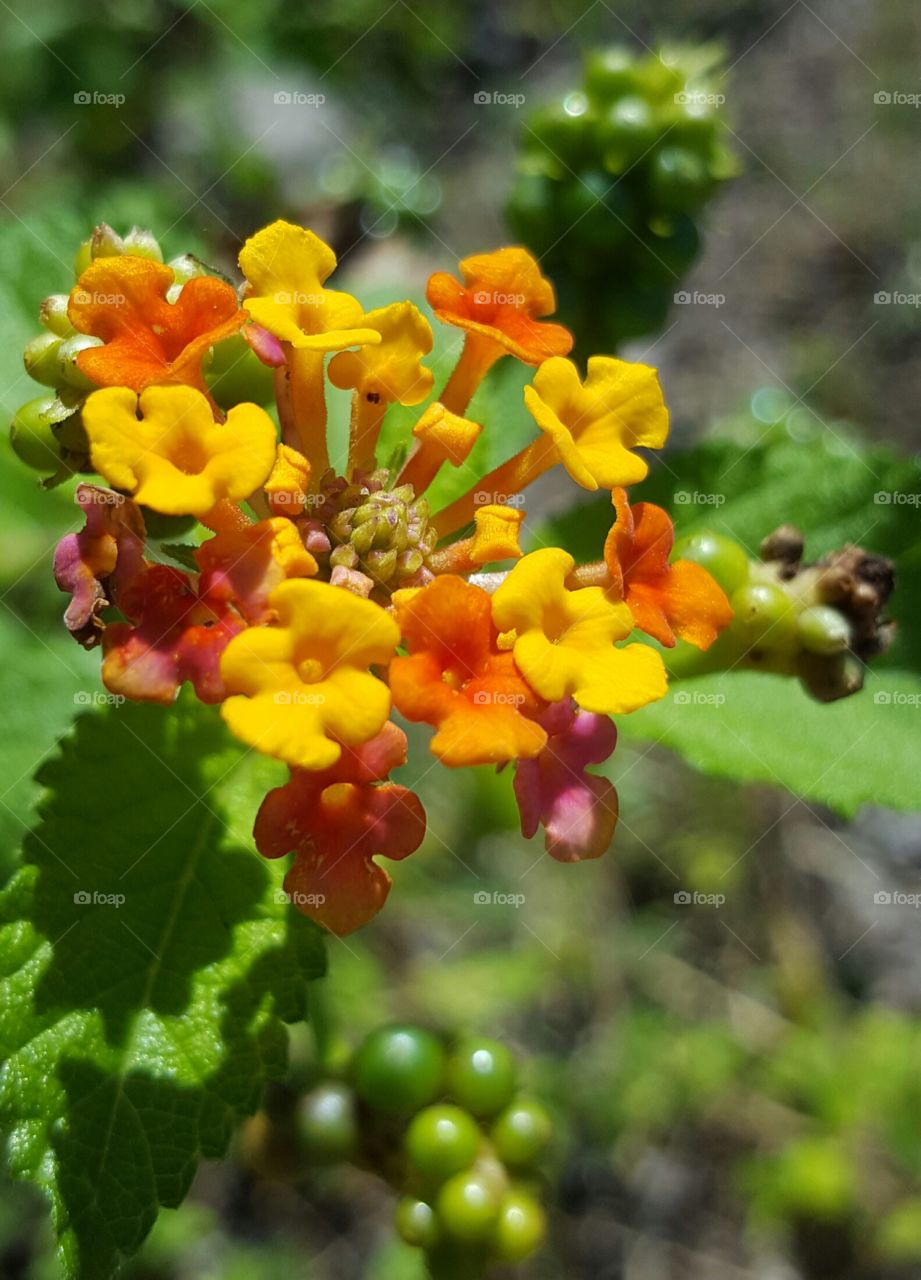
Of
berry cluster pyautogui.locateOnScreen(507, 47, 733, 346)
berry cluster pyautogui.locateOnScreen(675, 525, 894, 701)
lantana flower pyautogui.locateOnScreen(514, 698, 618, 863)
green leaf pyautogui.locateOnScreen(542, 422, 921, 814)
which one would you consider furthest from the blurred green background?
lantana flower pyautogui.locateOnScreen(514, 698, 618, 863)

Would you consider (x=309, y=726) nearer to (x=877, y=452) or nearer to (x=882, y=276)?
(x=877, y=452)

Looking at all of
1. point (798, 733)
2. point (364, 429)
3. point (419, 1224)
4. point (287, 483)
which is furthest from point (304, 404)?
point (419, 1224)

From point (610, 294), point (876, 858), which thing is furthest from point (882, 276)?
point (610, 294)

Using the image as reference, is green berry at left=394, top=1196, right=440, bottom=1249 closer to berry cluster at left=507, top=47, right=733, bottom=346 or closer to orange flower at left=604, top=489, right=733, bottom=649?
orange flower at left=604, top=489, right=733, bottom=649

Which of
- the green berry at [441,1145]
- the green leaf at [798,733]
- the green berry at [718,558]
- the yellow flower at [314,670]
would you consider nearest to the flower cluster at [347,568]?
the yellow flower at [314,670]

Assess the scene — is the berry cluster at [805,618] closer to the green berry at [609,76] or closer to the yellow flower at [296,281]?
the yellow flower at [296,281]
